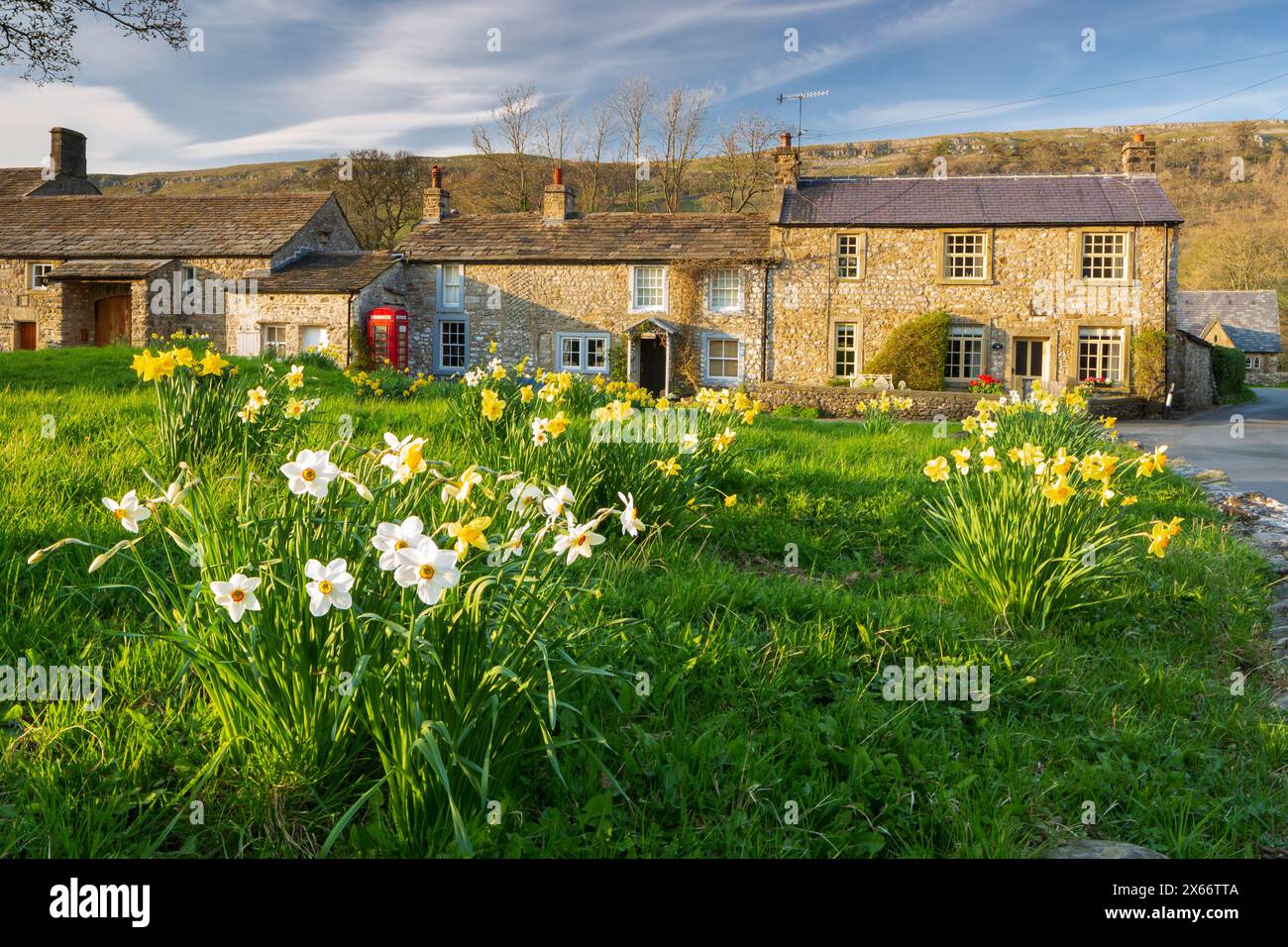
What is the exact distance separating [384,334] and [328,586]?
26.7 metres

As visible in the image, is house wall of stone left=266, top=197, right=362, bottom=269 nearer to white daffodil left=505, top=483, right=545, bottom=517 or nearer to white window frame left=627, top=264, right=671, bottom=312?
white window frame left=627, top=264, right=671, bottom=312

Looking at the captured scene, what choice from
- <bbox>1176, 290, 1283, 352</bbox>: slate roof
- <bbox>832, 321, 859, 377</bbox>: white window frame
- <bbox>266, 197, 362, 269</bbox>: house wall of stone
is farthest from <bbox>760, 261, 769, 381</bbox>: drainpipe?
<bbox>1176, 290, 1283, 352</bbox>: slate roof


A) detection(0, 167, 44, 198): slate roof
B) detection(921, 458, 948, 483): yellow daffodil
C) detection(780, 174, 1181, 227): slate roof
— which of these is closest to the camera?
detection(921, 458, 948, 483): yellow daffodil

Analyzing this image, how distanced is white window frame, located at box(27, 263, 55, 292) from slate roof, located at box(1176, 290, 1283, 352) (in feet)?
192

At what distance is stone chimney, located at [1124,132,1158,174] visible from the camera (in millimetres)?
27348

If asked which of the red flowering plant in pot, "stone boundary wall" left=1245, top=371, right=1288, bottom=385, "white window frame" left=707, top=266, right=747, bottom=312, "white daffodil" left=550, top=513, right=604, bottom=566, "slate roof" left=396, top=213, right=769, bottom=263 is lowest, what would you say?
"white daffodil" left=550, top=513, right=604, bottom=566

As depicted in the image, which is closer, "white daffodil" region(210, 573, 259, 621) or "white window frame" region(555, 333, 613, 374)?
"white daffodil" region(210, 573, 259, 621)

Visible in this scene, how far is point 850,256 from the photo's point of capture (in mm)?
27625

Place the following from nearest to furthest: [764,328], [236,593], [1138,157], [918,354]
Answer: [236,593] < [918,354] < [1138,157] < [764,328]

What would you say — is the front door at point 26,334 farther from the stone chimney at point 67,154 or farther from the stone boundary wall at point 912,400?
the stone boundary wall at point 912,400

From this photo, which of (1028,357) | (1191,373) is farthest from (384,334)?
(1191,373)

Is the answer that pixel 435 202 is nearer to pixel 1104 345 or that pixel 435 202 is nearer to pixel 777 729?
pixel 1104 345

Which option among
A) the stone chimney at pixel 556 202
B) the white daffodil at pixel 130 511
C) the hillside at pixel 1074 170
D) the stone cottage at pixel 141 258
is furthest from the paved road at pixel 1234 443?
the stone cottage at pixel 141 258
